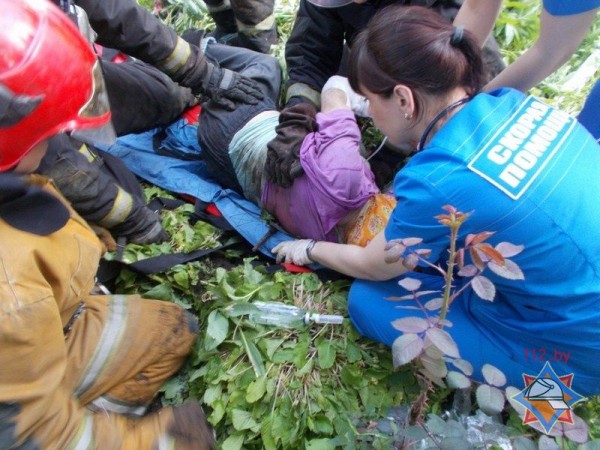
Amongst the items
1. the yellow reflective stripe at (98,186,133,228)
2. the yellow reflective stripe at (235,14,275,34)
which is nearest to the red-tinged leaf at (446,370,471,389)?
the yellow reflective stripe at (98,186,133,228)

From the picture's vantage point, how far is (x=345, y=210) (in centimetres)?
247

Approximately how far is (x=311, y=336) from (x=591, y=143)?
1281 mm

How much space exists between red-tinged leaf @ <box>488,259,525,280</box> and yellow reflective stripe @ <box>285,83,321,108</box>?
1.95 meters

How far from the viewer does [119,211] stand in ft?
8.39

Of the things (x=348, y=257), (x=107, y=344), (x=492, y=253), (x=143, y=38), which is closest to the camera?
(x=492, y=253)

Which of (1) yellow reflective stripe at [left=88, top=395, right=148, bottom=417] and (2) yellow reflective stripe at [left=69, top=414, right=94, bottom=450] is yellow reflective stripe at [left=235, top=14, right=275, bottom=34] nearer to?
(1) yellow reflective stripe at [left=88, top=395, right=148, bottom=417]


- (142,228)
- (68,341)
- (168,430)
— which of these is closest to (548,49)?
(142,228)

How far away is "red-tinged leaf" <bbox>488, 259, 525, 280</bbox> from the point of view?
4.40ft

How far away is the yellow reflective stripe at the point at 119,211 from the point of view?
2.55m

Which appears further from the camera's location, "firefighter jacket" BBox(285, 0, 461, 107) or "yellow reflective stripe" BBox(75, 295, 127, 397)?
"firefighter jacket" BBox(285, 0, 461, 107)

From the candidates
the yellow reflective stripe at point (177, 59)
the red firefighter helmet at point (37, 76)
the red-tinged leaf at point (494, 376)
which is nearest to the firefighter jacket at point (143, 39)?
the yellow reflective stripe at point (177, 59)

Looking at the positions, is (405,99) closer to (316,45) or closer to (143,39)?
(316,45)

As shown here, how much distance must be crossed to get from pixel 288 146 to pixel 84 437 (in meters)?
1.44

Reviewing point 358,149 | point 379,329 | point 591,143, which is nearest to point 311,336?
point 379,329
